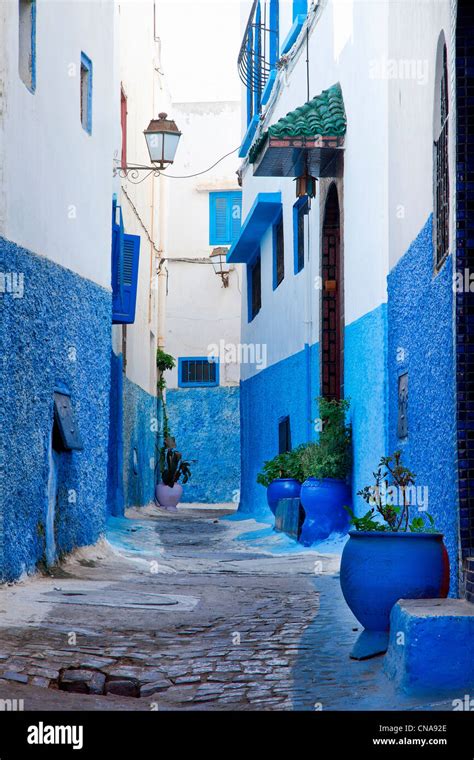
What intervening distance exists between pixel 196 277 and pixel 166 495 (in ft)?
22.0

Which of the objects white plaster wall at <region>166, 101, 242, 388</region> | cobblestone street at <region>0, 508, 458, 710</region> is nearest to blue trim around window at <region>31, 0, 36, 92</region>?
cobblestone street at <region>0, 508, 458, 710</region>

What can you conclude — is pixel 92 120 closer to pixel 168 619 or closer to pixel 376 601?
pixel 168 619

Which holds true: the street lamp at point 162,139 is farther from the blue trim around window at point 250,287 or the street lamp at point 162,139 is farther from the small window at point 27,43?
the blue trim around window at point 250,287

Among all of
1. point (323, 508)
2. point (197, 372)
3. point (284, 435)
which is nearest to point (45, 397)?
point (323, 508)

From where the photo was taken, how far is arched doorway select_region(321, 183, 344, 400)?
13.2 meters

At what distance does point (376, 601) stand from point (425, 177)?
3663 millimetres

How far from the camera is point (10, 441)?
7848 mm

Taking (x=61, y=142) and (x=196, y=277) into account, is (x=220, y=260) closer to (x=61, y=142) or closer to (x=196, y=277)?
(x=196, y=277)

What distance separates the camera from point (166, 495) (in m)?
22.6

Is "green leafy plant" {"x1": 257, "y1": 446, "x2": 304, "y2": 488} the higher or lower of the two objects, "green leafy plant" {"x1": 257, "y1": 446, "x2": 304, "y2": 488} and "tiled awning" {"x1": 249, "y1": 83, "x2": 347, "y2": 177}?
the lower

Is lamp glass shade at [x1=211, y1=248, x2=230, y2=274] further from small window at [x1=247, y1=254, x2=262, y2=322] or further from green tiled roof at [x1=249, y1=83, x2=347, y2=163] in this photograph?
green tiled roof at [x1=249, y1=83, x2=347, y2=163]

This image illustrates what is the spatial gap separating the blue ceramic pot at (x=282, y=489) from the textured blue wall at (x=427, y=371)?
4473mm

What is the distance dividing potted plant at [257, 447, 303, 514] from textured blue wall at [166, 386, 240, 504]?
494 inches
